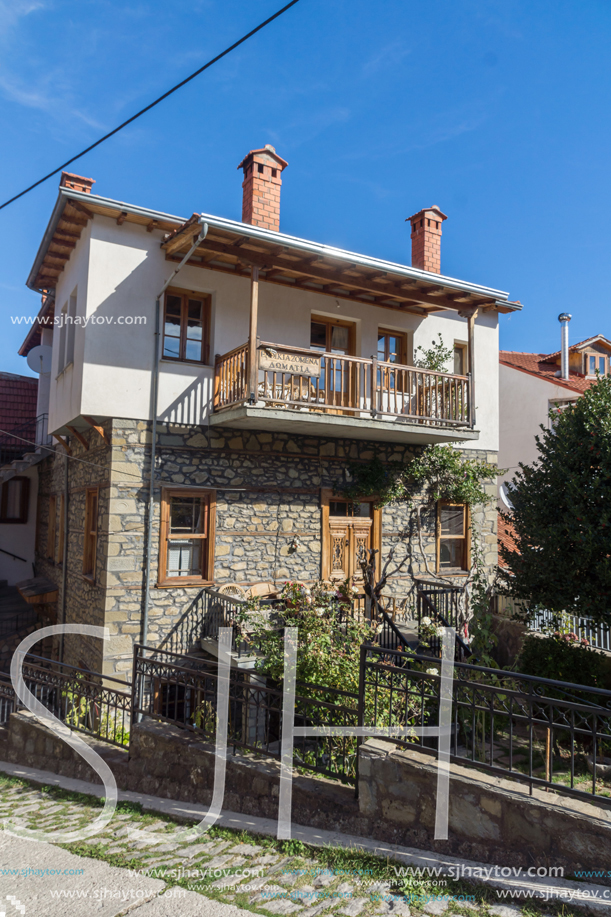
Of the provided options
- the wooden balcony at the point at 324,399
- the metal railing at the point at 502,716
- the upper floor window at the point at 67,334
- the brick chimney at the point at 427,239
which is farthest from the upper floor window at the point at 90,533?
the brick chimney at the point at 427,239

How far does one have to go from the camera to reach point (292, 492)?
10.2m

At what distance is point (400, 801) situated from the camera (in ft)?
13.5

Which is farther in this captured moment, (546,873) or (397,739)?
(397,739)

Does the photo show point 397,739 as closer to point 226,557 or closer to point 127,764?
point 127,764

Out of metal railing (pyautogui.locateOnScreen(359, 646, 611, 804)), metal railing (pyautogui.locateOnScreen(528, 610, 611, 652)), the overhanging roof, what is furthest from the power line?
metal railing (pyautogui.locateOnScreen(528, 610, 611, 652))

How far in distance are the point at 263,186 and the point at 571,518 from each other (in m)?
7.67

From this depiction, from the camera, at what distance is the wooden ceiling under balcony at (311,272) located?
8789 millimetres

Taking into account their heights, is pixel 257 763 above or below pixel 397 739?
below

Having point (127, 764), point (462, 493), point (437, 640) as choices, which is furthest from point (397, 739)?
point (462, 493)

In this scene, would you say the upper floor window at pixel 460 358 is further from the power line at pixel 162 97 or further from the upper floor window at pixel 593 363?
the upper floor window at pixel 593 363

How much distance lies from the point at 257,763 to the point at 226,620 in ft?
12.8

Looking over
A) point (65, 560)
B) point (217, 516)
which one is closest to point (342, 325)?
point (217, 516)

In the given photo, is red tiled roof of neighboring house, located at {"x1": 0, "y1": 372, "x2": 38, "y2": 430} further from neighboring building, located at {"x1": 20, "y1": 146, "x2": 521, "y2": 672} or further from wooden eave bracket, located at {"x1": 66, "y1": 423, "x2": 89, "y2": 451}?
wooden eave bracket, located at {"x1": 66, "y1": 423, "x2": 89, "y2": 451}

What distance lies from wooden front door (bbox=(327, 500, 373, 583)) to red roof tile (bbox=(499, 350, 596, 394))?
33.3 feet
